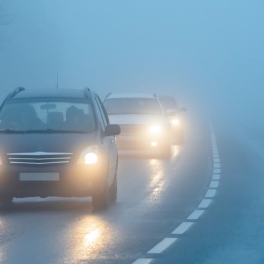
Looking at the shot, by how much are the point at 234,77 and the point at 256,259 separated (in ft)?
585

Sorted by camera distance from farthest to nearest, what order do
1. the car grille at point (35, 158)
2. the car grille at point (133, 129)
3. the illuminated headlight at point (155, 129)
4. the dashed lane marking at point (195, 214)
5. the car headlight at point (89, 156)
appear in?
the illuminated headlight at point (155, 129) < the car grille at point (133, 129) < the car headlight at point (89, 156) < the car grille at point (35, 158) < the dashed lane marking at point (195, 214)

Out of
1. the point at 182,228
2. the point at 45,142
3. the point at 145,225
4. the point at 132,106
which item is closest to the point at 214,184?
the point at 45,142

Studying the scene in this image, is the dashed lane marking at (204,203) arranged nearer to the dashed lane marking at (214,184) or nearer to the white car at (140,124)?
the dashed lane marking at (214,184)

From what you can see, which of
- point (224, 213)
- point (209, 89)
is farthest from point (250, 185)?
point (209, 89)

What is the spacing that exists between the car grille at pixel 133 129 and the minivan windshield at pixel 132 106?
0.85 m

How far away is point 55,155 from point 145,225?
180cm

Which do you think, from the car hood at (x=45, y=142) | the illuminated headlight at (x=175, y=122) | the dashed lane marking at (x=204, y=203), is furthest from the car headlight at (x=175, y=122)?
the car hood at (x=45, y=142)

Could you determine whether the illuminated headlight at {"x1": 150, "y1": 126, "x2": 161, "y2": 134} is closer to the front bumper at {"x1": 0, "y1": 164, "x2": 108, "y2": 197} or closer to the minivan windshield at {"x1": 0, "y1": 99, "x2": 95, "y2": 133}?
the minivan windshield at {"x1": 0, "y1": 99, "x2": 95, "y2": 133}

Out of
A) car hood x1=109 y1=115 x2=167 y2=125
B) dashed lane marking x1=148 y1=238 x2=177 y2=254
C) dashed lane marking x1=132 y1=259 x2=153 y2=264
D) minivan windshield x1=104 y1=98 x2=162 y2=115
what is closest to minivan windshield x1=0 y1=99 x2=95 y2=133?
dashed lane marking x1=148 y1=238 x2=177 y2=254

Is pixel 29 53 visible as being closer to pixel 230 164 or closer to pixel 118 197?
pixel 230 164

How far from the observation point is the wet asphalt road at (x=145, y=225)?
8.65 m

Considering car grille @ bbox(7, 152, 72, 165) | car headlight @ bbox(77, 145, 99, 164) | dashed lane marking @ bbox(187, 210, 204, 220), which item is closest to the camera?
dashed lane marking @ bbox(187, 210, 204, 220)

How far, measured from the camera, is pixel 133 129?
2330cm

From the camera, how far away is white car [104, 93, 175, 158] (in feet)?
76.4
